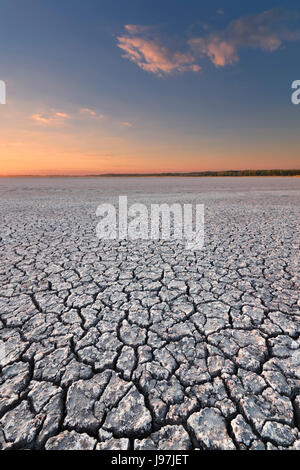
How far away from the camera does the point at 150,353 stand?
154cm

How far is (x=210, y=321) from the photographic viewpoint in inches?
74.0

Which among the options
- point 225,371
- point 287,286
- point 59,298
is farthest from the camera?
point 287,286

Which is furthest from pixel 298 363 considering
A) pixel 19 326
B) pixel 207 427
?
pixel 19 326

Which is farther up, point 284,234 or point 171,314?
point 284,234

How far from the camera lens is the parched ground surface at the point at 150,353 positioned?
A: 3.52 ft

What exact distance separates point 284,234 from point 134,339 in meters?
4.17

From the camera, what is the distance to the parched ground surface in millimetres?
1073

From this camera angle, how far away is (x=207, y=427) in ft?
3.53

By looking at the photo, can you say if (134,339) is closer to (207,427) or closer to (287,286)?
(207,427)
